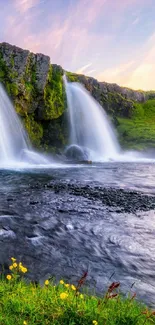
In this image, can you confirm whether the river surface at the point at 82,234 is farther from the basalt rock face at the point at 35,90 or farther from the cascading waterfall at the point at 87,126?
the cascading waterfall at the point at 87,126

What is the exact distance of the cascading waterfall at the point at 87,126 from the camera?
151 ft

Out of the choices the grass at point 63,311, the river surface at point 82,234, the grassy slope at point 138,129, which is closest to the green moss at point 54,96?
the grassy slope at point 138,129

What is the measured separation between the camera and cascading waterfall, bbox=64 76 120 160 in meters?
46.2

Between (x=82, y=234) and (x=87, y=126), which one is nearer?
(x=82, y=234)

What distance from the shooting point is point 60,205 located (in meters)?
13.5

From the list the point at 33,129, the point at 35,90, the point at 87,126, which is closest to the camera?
the point at 35,90

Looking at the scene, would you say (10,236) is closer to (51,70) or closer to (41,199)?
(41,199)

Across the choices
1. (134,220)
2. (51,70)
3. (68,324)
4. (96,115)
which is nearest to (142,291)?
(68,324)

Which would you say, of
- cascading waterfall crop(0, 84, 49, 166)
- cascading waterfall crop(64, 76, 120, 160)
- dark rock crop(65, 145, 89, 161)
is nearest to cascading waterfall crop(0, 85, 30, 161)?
cascading waterfall crop(0, 84, 49, 166)

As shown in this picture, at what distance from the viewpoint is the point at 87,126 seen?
4762 centimetres

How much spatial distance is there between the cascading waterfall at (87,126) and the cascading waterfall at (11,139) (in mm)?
12013

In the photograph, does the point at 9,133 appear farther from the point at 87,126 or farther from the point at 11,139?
the point at 87,126

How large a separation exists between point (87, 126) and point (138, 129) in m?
16.9

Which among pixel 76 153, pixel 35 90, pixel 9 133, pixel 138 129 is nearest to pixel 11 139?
pixel 9 133
